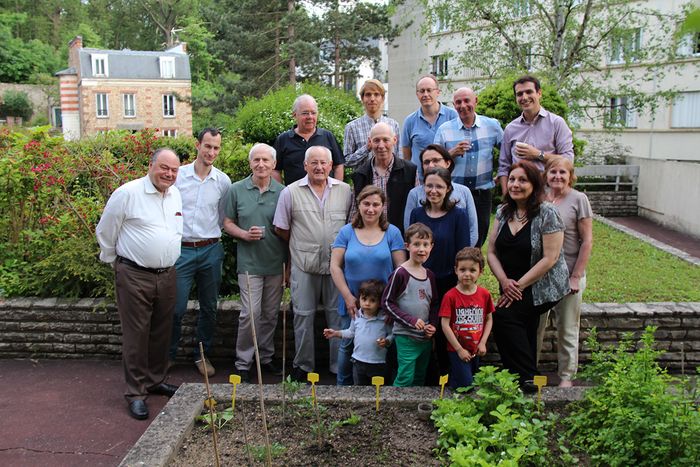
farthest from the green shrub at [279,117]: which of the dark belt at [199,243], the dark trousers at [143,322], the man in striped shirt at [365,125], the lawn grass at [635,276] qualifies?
the dark trousers at [143,322]

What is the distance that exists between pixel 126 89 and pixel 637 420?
147 feet

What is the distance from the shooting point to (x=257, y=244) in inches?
208

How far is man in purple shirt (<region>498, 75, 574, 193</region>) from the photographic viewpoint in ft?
16.8

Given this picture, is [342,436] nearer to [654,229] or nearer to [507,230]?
[507,230]

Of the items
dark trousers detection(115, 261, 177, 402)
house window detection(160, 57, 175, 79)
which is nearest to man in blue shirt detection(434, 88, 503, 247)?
dark trousers detection(115, 261, 177, 402)

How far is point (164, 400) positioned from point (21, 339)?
6.45 feet

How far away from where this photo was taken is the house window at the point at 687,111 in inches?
948

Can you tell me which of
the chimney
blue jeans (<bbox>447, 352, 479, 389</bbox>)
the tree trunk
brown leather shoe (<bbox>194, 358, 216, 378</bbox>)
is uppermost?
the chimney

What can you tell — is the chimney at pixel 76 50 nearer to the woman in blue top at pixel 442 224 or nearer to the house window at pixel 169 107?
the house window at pixel 169 107

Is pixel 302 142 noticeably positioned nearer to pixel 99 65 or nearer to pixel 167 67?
pixel 167 67

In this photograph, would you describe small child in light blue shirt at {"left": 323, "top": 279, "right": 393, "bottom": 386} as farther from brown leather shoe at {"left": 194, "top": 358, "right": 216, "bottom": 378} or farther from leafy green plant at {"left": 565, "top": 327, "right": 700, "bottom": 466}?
brown leather shoe at {"left": 194, "top": 358, "right": 216, "bottom": 378}

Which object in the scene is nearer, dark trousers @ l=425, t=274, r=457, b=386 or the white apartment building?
dark trousers @ l=425, t=274, r=457, b=386

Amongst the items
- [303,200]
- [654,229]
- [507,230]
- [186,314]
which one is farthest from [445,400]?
[654,229]

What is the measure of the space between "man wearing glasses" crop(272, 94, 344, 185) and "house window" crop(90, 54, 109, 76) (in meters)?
41.5
